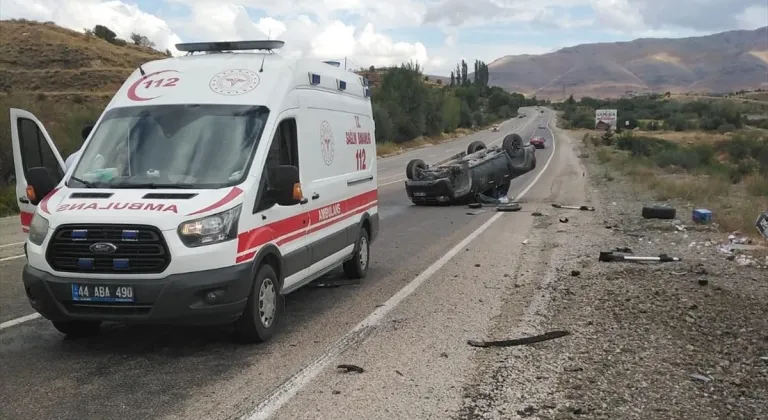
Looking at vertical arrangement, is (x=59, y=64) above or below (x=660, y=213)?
above

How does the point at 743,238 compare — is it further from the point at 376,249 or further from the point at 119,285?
the point at 119,285

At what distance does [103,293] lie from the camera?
5.54 m

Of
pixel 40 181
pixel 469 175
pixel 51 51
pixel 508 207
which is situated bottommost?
pixel 508 207

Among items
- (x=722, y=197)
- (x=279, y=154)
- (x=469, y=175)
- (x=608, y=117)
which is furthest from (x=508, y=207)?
(x=608, y=117)

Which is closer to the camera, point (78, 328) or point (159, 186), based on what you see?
point (159, 186)

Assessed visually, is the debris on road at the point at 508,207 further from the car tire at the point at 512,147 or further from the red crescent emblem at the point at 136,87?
the red crescent emblem at the point at 136,87

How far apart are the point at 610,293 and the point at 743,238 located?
5.51 meters

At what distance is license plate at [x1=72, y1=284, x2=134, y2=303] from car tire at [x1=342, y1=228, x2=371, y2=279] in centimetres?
389

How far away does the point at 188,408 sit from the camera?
4738mm

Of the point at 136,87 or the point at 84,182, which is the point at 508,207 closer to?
→ the point at 136,87

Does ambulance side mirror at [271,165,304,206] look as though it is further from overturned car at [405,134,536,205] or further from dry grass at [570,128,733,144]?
dry grass at [570,128,733,144]

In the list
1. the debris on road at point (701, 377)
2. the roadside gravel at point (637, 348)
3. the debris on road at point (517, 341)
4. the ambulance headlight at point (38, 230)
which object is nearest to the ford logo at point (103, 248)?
the ambulance headlight at point (38, 230)

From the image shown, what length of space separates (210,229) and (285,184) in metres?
0.92

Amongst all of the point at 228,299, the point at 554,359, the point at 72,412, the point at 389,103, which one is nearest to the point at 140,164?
the point at 228,299
